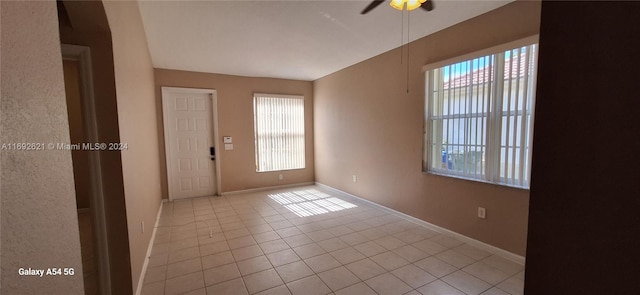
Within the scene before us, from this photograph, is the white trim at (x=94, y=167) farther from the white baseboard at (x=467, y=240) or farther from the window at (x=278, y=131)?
the window at (x=278, y=131)

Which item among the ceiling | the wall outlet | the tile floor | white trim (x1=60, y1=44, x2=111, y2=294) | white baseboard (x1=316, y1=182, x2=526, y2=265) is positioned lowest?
the tile floor

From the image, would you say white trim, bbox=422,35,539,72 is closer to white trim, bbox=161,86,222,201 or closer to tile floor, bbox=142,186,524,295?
tile floor, bbox=142,186,524,295

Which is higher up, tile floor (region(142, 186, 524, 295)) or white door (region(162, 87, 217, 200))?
white door (region(162, 87, 217, 200))

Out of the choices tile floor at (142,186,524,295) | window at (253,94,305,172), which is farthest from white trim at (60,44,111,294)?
Answer: window at (253,94,305,172)

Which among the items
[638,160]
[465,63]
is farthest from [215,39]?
[638,160]

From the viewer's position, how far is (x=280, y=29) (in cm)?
302

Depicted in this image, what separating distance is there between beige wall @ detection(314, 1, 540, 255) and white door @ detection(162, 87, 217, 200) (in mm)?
2332

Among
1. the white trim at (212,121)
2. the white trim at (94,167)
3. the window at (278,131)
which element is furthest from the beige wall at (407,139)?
the white trim at (94,167)

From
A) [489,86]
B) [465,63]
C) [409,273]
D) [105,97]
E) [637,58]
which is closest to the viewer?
[637,58]

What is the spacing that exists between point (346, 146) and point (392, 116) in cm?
132

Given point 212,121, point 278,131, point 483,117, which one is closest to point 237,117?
point 212,121

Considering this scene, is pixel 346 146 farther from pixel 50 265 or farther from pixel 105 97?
pixel 50 265

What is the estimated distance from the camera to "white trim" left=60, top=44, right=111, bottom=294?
1612mm

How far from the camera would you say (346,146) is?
4918 mm
